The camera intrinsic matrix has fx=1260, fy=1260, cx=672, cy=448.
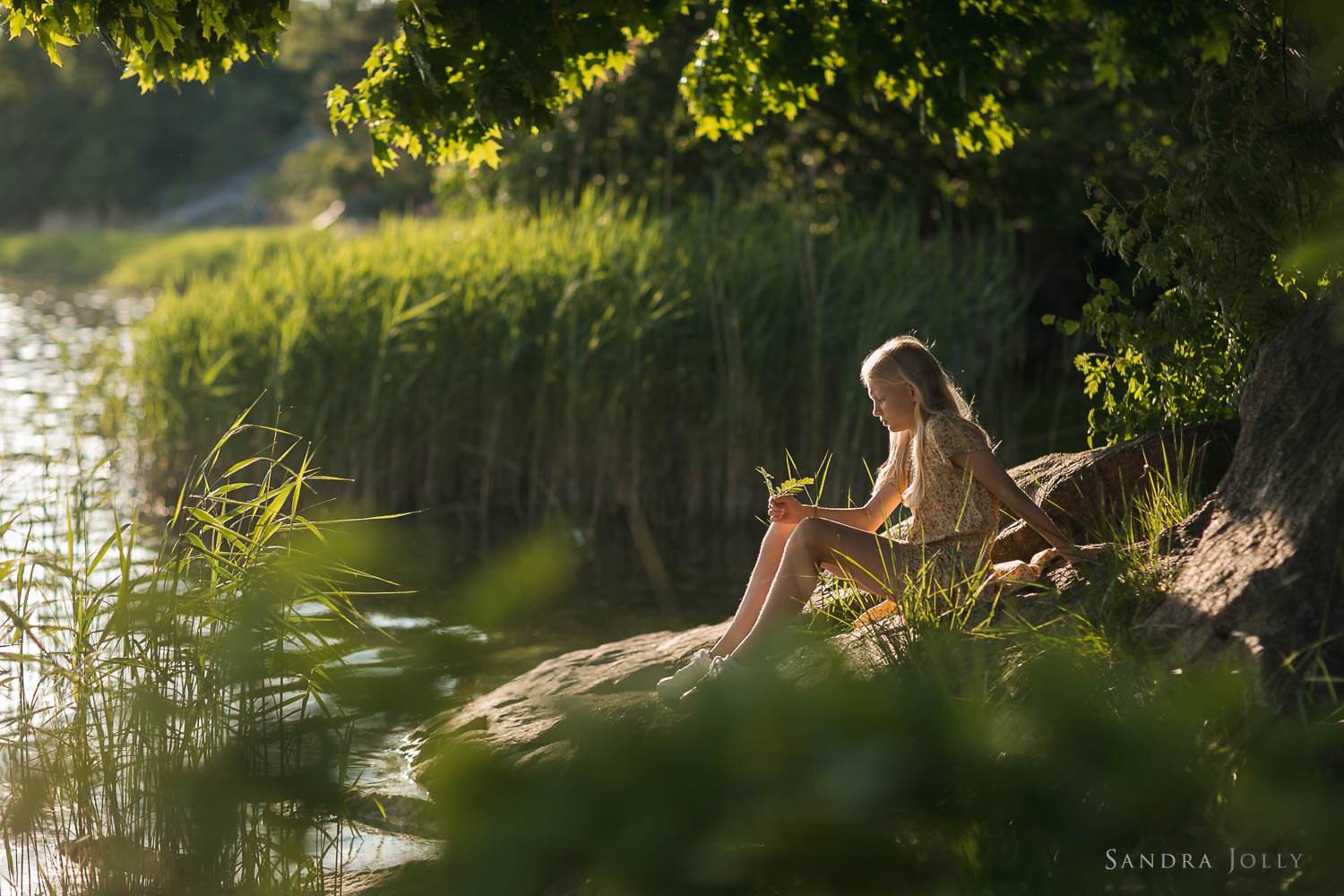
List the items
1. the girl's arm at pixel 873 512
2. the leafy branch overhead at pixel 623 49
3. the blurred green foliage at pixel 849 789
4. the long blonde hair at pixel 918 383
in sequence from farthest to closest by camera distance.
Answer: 1. the girl's arm at pixel 873 512
2. the long blonde hair at pixel 918 383
3. the leafy branch overhead at pixel 623 49
4. the blurred green foliage at pixel 849 789

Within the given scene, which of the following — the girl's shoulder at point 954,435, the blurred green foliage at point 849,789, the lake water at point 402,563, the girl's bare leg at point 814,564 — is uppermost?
the blurred green foliage at point 849,789

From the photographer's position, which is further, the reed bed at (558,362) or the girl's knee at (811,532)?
the reed bed at (558,362)

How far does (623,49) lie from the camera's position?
494 centimetres

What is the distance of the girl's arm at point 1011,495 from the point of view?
153 inches

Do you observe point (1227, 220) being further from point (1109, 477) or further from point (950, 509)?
point (950, 509)

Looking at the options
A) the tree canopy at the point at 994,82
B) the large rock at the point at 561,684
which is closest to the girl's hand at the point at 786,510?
the large rock at the point at 561,684

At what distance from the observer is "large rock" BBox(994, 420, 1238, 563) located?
4.35 metres

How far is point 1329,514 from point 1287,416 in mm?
544

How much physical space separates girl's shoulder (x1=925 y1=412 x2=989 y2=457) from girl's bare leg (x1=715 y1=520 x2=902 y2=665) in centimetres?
39

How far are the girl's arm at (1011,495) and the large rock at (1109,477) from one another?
30cm

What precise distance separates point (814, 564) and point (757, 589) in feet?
0.83

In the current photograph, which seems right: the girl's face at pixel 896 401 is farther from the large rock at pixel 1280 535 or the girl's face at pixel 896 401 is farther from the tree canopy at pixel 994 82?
the large rock at pixel 1280 535

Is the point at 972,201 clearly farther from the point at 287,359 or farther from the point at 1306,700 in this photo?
the point at 1306,700

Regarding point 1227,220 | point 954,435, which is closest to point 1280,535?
point 954,435
